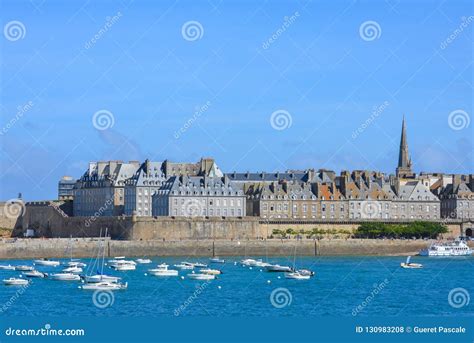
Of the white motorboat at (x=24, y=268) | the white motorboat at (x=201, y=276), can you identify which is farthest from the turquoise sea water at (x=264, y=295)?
the white motorboat at (x=24, y=268)

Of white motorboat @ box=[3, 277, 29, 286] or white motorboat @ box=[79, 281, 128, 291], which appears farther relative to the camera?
white motorboat @ box=[3, 277, 29, 286]

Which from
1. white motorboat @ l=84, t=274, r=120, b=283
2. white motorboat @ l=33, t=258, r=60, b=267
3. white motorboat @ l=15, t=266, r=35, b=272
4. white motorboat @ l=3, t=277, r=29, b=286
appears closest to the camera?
white motorboat @ l=84, t=274, r=120, b=283

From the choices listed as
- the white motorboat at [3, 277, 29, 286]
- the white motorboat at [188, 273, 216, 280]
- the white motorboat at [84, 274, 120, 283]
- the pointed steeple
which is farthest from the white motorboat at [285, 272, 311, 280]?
the pointed steeple

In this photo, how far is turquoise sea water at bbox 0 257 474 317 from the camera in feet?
169

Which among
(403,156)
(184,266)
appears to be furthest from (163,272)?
(403,156)

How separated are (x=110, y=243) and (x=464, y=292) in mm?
33014

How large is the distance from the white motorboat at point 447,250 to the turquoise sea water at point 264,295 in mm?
14809

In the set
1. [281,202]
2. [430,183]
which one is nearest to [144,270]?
[281,202]

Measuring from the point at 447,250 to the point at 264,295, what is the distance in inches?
1426

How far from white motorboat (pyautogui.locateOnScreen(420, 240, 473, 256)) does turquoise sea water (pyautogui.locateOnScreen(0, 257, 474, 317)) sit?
1481 cm

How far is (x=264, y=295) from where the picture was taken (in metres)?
58.2

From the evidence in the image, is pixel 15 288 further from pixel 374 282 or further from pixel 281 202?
pixel 281 202

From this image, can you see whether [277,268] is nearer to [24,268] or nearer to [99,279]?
[24,268]

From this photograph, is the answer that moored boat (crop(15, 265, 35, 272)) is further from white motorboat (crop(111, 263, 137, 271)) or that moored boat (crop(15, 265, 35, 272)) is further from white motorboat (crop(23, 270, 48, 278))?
white motorboat (crop(111, 263, 137, 271))
